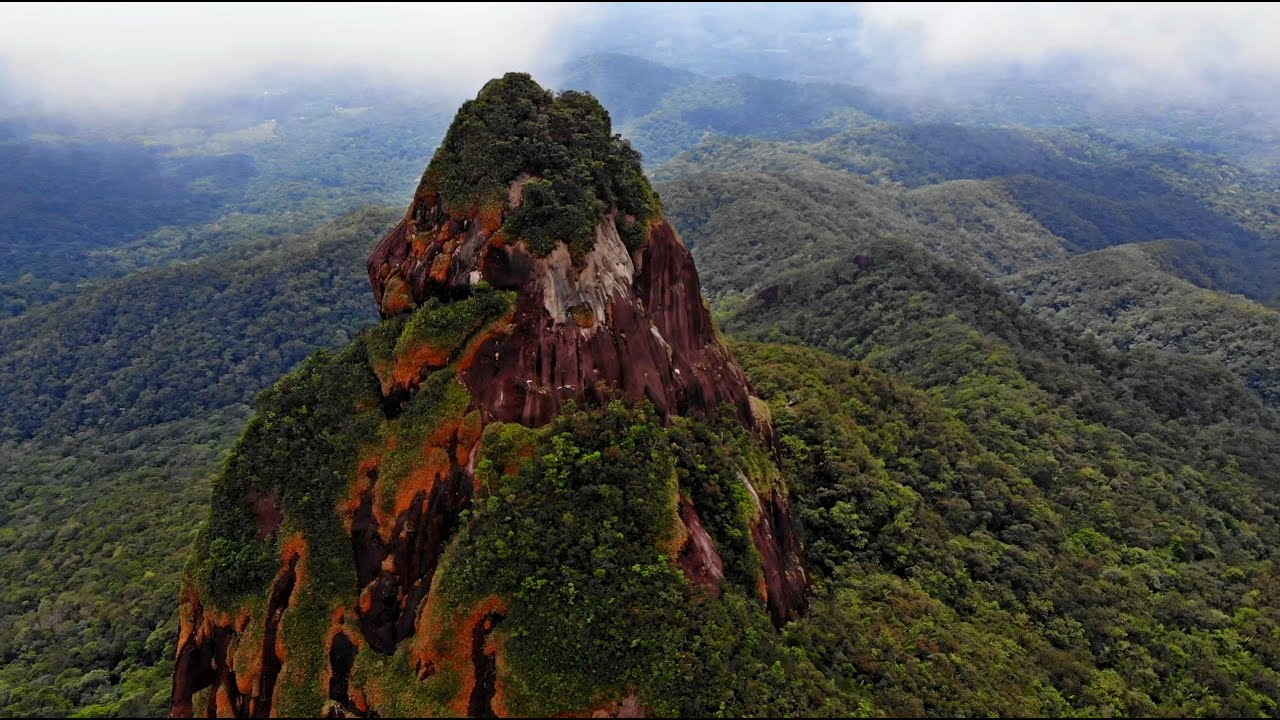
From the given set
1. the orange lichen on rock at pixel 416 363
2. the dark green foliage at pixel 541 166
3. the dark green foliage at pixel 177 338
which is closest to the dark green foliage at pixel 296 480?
the orange lichen on rock at pixel 416 363

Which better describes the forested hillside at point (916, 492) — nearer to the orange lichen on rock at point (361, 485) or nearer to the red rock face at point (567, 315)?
the red rock face at point (567, 315)

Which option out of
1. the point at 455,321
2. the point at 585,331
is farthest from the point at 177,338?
the point at 585,331

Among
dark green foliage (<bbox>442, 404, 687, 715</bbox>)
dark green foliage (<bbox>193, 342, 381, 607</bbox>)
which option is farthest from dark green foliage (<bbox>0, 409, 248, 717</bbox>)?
dark green foliage (<bbox>442, 404, 687, 715</bbox>)

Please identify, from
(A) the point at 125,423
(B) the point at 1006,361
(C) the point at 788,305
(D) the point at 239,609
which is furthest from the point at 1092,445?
(A) the point at 125,423

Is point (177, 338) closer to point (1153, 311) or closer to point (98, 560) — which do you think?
point (98, 560)

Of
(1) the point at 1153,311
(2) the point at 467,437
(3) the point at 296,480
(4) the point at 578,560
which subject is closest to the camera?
(4) the point at 578,560

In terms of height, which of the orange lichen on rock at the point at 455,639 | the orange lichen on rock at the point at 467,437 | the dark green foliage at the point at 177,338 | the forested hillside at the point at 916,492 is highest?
the orange lichen on rock at the point at 467,437

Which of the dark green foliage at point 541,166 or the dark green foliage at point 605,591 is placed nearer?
the dark green foliage at point 605,591
